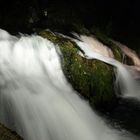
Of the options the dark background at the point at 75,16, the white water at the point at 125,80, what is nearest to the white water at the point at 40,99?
the white water at the point at 125,80

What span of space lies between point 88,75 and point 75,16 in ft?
18.0

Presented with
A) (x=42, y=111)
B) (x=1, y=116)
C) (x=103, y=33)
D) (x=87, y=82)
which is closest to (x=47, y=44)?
(x=87, y=82)

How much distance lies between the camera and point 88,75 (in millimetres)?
7973

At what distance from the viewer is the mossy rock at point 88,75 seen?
25.7 feet

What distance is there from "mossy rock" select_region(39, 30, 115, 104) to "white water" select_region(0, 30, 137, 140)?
17cm

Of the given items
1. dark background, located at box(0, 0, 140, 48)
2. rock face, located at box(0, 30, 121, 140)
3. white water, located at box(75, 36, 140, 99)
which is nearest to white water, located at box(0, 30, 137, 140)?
rock face, located at box(0, 30, 121, 140)

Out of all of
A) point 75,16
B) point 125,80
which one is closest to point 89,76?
point 125,80

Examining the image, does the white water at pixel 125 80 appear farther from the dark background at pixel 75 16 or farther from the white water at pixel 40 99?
the dark background at pixel 75 16

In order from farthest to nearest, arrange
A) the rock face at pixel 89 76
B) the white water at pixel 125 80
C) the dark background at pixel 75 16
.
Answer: the dark background at pixel 75 16, the white water at pixel 125 80, the rock face at pixel 89 76

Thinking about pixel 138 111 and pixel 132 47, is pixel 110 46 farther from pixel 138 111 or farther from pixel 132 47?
pixel 138 111

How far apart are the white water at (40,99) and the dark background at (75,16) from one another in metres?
1.44

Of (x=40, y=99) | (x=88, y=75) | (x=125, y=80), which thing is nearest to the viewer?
(x=40, y=99)

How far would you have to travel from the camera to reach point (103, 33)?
521 inches

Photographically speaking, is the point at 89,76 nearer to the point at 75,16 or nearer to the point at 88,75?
the point at 88,75
